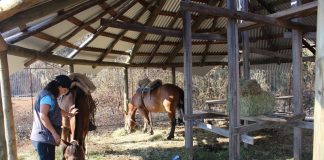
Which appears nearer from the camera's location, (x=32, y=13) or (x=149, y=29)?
(x=32, y=13)

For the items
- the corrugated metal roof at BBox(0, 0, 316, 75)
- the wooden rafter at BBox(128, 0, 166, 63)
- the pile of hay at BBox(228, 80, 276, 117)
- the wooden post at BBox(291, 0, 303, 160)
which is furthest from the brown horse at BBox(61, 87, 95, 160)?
the wooden post at BBox(291, 0, 303, 160)

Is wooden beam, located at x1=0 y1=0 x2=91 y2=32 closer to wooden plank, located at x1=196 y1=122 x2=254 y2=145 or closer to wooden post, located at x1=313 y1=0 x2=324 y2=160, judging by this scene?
wooden post, located at x1=313 y1=0 x2=324 y2=160

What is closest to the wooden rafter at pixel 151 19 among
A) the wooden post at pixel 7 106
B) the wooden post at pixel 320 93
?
the wooden post at pixel 7 106

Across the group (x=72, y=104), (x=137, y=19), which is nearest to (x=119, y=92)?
(x=137, y=19)

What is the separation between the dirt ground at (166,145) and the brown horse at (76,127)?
5.61 ft

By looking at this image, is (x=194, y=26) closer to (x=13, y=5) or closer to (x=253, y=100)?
(x=253, y=100)

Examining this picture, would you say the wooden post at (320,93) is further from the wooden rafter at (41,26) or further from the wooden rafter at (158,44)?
the wooden rafter at (158,44)

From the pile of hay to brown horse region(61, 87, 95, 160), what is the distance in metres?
2.63

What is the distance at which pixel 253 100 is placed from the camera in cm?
509

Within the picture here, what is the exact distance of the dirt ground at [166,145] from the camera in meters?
6.26

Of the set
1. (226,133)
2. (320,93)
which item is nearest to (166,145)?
(226,133)

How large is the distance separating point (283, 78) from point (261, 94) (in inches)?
377

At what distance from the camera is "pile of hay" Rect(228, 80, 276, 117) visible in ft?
16.7

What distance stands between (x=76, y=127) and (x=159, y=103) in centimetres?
430
